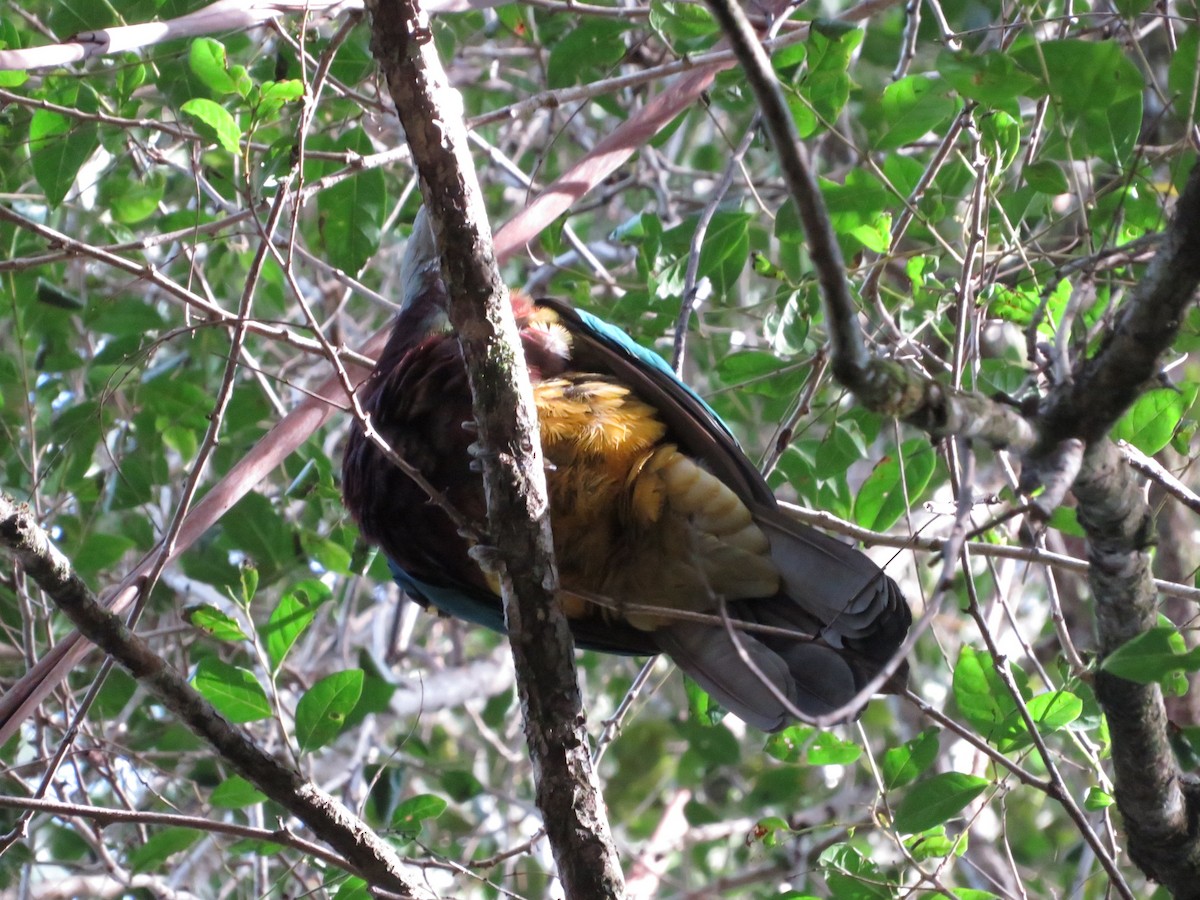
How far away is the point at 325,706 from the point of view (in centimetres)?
205

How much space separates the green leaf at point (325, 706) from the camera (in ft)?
6.72

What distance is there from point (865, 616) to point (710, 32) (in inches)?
46.6

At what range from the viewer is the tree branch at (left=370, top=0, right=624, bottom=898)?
4.96 ft

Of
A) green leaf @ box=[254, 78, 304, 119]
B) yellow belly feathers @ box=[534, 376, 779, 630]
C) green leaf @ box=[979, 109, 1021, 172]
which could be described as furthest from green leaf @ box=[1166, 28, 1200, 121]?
green leaf @ box=[254, 78, 304, 119]

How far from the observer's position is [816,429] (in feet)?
12.7

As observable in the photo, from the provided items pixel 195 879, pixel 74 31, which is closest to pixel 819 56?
pixel 74 31

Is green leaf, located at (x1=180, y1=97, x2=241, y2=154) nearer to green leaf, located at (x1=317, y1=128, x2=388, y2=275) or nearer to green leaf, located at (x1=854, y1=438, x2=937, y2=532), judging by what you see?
green leaf, located at (x1=317, y1=128, x2=388, y2=275)

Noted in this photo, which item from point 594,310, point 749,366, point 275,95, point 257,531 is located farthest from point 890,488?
point 257,531

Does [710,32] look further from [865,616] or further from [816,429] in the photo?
[816,429]

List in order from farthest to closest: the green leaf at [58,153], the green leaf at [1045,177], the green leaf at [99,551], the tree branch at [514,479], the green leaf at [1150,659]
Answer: the green leaf at [99,551]
the green leaf at [58,153]
the green leaf at [1045,177]
the tree branch at [514,479]
the green leaf at [1150,659]

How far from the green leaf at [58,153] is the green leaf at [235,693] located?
1.03 meters

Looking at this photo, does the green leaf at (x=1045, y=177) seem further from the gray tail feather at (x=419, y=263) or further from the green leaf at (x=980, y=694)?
the gray tail feather at (x=419, y=263)

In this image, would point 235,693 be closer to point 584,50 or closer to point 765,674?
point 765,674

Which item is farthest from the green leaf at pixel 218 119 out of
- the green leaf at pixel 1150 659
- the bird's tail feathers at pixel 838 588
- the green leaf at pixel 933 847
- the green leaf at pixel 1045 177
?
the green leaf at pixel 933 847
